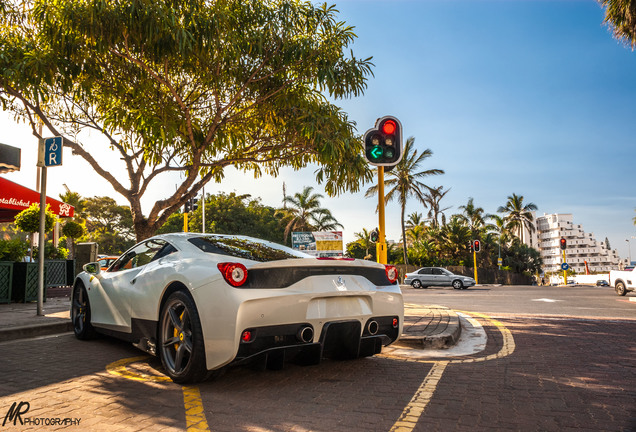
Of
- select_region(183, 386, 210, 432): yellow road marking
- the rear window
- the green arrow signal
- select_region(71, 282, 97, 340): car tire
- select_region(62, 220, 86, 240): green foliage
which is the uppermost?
the green arrow signal

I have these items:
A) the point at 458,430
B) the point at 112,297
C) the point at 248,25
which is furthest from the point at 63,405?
the point at 248,25

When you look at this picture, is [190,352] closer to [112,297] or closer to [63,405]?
[63,405]

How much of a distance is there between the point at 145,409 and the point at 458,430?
82.6 inches

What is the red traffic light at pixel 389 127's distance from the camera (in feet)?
22.6

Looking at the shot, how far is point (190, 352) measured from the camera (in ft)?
12.0

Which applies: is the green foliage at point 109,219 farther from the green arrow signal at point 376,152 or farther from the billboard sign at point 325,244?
the green arrow signal at point 376,152

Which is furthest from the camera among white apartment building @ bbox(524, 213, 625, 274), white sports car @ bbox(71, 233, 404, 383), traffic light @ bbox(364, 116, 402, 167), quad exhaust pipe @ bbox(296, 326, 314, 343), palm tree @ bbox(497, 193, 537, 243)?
white apartment building @ bbox(524, 213, 625, 274)

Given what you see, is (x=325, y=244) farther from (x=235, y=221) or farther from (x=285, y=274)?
(x=235, y=221)

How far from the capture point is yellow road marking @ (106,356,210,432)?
9.43ft

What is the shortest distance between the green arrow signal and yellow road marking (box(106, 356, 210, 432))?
13.2ft

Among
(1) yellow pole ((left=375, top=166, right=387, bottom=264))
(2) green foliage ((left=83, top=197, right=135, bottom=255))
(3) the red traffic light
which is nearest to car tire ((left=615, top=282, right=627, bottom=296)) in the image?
(1) yellow pole ((left=375, top=166, right=387, bottom=264))

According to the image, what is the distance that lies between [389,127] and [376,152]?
0.46 m

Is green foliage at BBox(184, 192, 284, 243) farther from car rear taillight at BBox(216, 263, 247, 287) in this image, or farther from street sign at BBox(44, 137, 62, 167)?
car rear taillight at BBox(216, 263, 247, 287)

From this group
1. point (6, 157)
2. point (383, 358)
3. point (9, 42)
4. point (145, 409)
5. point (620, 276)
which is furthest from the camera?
point (620, 276)
